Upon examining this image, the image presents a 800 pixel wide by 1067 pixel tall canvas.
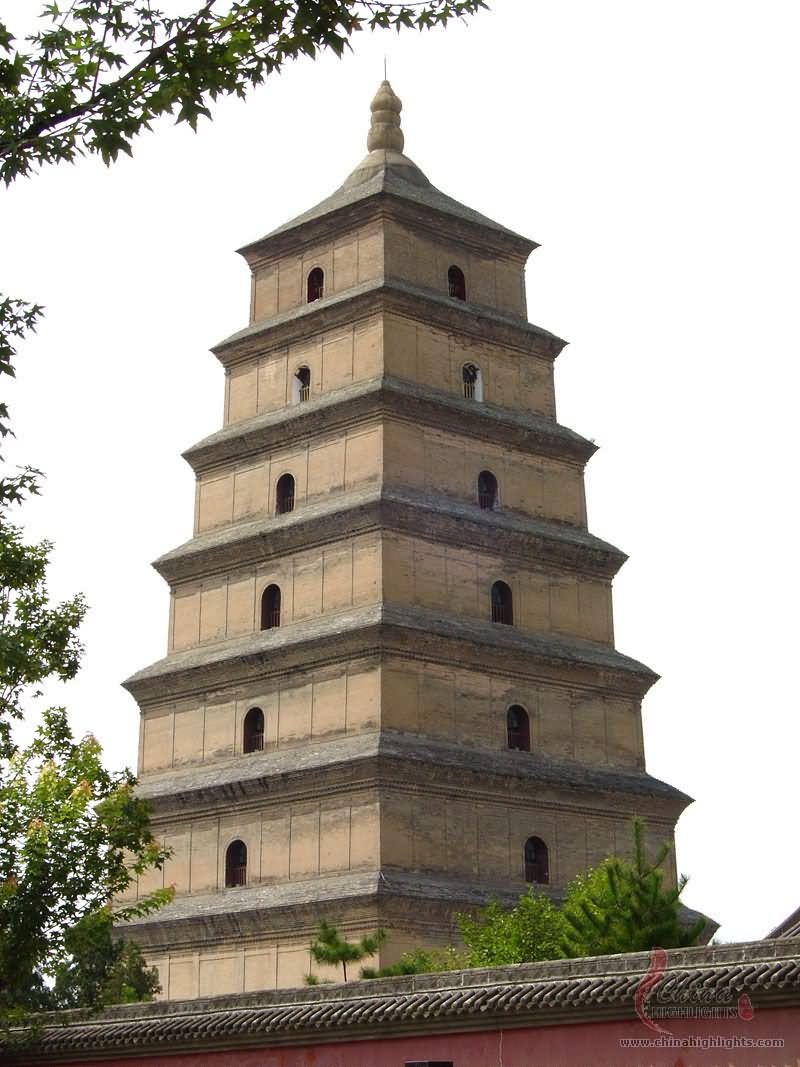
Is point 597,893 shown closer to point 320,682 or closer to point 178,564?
point 320,682

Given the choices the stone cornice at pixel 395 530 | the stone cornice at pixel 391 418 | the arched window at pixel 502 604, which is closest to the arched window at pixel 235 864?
the stone cornice at pixel 395 530

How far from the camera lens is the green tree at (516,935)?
25.9 metres

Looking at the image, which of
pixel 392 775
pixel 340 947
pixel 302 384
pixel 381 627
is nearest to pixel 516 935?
pixel 340 947

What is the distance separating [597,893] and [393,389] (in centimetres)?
1116

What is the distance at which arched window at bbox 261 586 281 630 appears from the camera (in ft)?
107

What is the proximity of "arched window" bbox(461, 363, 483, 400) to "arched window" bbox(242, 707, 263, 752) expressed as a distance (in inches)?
292

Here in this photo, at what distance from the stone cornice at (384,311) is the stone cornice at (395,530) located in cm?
371

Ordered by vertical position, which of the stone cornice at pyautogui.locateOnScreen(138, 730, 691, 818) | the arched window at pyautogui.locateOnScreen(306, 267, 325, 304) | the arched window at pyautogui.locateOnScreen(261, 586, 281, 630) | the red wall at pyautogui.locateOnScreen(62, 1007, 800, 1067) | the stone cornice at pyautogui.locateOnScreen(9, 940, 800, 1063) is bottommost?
the red wall at pyautogui.locateOnScreen(62, 1007, 800, 1067)

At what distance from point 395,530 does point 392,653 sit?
7.53 feet

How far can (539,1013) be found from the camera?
16578 millimetres

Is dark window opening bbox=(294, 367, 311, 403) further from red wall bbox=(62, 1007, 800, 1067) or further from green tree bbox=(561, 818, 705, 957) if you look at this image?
red wall bbox=(62, 1007, 800, 1067)

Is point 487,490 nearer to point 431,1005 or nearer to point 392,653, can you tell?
point 392,653

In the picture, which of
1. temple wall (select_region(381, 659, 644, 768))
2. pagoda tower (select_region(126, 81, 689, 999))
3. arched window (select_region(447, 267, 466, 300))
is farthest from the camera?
arched window (select_region(447, 267, 466, 300))

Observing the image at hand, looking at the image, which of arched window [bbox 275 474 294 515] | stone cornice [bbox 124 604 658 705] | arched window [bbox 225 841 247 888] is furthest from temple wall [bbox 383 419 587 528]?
arched window [bbox 225 841 247 888]
